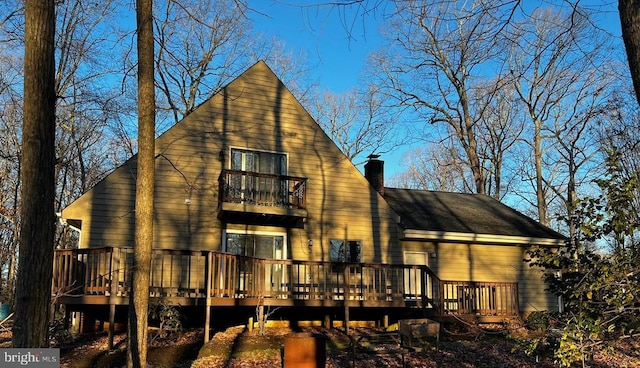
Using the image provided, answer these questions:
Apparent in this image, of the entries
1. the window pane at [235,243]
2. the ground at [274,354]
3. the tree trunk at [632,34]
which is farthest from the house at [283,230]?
the tree trunk at [632,34]

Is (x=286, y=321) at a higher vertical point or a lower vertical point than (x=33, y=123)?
lower

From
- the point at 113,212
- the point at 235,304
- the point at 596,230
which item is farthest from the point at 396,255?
the point at 596,230

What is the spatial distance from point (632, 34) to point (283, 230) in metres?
12.1

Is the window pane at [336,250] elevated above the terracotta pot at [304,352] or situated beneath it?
elevated above

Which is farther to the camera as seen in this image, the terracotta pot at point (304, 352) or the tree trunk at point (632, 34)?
the terracotta pot at point (304, 352)

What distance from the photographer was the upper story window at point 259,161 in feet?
51.0

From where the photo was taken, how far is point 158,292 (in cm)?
1288

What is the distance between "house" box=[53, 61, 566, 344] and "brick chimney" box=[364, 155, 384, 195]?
4cm

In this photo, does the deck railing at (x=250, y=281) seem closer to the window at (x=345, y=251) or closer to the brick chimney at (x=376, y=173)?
the window at (x=345, y=251)

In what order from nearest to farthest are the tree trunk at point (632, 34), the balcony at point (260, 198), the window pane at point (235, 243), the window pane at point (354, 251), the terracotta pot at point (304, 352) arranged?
the tree trunk at point (632, 34) < the terracotta pot at point (304, 352) < the balcony at point (260, 198) < the window pane at point (235, 243) < the window pane at point (354, 251)

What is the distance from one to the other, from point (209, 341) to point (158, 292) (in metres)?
2.24

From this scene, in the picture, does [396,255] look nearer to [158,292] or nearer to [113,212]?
[158,292]

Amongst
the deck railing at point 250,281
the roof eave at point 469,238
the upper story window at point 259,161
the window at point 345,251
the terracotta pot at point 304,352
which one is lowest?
the terracotta pot at point 304,352

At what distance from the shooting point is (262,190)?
589 inches
